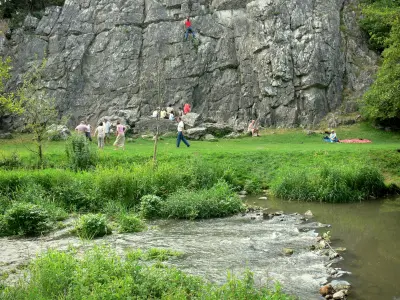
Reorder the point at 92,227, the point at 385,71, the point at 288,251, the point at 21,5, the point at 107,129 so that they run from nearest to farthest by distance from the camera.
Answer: the point at 288,251
the point at 92,227
the point at 385,71
the point at 107,129
the point at 21,5

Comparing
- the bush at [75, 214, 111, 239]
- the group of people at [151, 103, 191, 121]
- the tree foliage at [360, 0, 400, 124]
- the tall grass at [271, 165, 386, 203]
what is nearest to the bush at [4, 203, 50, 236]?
the bush at [75, 214, 111, 239]

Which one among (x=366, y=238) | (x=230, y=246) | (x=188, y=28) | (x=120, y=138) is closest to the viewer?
(x=230, y=246)

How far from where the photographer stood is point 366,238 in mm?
15000

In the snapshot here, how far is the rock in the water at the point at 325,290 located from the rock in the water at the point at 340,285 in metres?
0.21

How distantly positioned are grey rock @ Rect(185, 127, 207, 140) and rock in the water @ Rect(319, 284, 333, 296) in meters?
32.1

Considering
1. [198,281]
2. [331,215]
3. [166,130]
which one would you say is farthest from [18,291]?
[166,130]

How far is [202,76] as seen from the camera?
55.0 m

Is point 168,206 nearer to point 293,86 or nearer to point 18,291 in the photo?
point 18,291

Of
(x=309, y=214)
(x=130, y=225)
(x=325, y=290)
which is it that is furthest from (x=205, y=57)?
(x=325, y=290)

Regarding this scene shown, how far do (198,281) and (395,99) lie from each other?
26361mm

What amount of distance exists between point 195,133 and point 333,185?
21.3 meters

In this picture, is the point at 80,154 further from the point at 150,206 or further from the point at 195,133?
the point at 195,133

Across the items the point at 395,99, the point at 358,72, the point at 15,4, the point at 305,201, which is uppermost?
the point at 15,4

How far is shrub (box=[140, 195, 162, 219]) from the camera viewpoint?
61.6 ft
